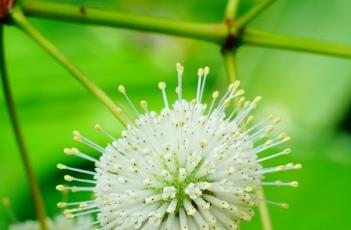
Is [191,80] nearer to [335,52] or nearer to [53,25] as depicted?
[53,25]

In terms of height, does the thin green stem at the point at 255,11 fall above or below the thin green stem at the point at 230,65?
above

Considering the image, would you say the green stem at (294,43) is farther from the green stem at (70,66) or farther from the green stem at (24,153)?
the green stem at (24,153)

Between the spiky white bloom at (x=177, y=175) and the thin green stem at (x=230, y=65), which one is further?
the thin green stem at (x=230, y=65)

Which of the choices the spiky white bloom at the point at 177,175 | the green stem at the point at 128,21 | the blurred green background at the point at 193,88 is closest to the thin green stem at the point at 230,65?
the green stem at the point at 128,21

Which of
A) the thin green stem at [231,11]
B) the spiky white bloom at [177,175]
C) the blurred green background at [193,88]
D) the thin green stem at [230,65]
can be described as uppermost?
the blurred green background at [193,88]

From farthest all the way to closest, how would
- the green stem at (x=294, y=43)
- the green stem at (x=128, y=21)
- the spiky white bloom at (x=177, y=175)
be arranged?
the green stem at (x=128, y=21), the green stem at (x=294, y=43), the spiky white bloom at (x=177, y=175)

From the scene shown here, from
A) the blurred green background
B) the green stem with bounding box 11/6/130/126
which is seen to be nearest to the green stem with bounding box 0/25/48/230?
the green stem with bounding box 11/6/130/126
